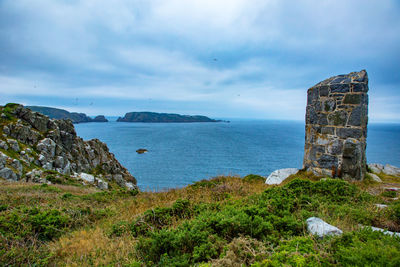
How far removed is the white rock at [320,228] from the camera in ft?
12.2

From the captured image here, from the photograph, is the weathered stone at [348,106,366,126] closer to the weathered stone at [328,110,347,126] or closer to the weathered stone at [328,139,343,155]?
the weathered stone at [328,110,347,126]

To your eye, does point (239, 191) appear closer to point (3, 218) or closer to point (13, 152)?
point (3, 218)

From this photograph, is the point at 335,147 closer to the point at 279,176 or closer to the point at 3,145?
the point at 279,176

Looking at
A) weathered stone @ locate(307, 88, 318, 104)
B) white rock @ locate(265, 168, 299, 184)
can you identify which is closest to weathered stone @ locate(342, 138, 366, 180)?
weathered stone @ locate(307, 88, 318, 104)

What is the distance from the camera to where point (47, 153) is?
2277 cm

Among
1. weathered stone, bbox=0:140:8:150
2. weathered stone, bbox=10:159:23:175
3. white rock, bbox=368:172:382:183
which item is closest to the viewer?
white rock, bbox=368:172:382:183

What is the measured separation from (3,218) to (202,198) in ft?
17.3

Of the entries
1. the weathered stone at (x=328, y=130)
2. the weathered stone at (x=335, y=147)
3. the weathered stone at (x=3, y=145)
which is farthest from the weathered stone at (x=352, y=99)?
the weathered stone at (x=3, y=145)

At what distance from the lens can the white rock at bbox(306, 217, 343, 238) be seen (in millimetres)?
3704

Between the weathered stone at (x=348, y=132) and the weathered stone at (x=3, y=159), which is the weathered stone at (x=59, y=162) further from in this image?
the weathered stone at (x=348, y=132)

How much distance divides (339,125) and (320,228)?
657 centimetres

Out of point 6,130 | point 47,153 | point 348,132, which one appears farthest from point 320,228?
point 6,130

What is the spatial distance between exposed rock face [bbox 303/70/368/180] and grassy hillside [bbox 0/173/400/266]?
1839 millimetres

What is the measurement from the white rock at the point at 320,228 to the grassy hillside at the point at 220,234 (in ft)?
0.43
